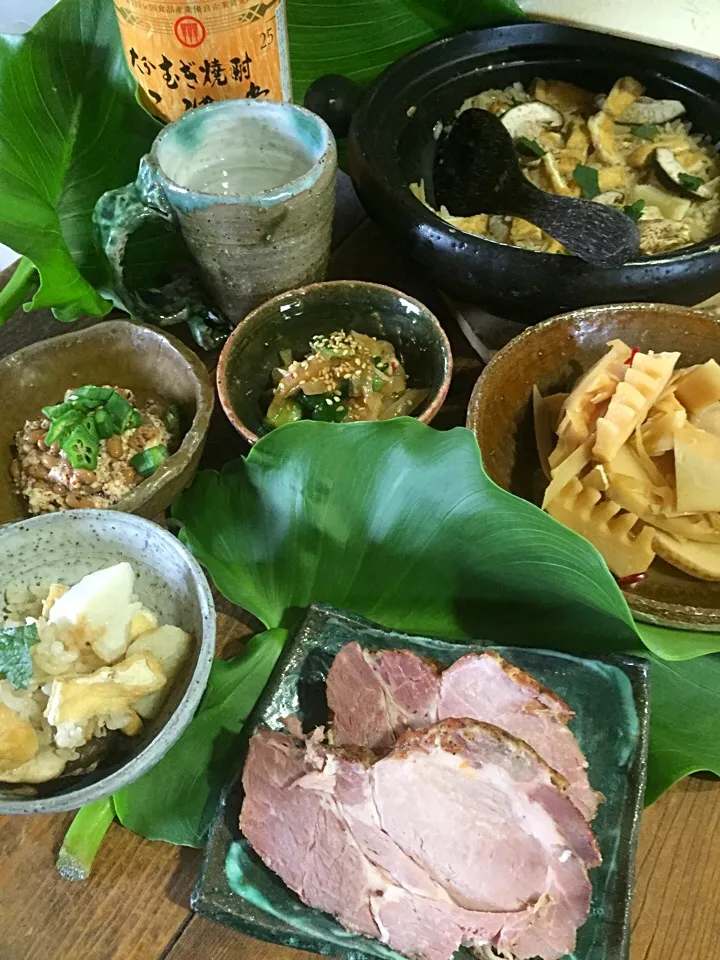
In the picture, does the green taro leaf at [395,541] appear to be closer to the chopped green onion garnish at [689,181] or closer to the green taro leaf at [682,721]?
the green taro leaf at [682,721]

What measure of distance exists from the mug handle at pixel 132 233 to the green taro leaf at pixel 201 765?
1.81 feet

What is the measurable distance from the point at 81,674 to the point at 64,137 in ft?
2.78

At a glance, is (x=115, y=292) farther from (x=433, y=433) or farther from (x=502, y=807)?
(x=502, y=807)

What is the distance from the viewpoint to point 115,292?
119 centimetres

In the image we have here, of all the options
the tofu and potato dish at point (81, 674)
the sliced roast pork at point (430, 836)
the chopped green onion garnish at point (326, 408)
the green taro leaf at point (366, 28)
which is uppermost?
the green taro leaf at point (366, 28)

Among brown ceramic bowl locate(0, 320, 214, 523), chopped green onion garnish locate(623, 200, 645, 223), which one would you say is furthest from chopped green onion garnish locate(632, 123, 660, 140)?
brown ceramic bowl locate(0, 320, 214, 523)

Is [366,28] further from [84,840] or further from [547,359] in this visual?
[84,840]

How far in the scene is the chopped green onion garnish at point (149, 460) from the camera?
103 cm

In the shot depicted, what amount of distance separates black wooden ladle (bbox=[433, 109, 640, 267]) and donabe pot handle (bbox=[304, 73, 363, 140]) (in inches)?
6.8

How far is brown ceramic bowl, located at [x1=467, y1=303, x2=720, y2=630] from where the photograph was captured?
1.01 metres

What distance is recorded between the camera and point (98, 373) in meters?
1.15

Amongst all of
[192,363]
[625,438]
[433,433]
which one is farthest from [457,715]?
[192,363]

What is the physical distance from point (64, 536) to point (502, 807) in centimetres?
57

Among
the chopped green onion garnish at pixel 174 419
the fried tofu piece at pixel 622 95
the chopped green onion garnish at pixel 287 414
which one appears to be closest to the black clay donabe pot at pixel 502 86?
the fried tofu piece at pixel 622 95
